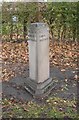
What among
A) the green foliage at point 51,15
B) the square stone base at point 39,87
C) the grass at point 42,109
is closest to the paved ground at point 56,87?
the square stone base at point 39,87

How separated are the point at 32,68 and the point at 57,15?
3648 mm

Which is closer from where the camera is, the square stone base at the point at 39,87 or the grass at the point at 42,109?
the grass at the point at 42,109

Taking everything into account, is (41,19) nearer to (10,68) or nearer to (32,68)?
(10,68)

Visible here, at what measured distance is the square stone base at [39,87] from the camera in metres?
4.71

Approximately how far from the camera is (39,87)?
4777 millimetres

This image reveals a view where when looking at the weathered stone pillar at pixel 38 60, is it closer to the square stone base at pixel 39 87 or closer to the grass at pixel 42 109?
the square stone base at pixel 39 87

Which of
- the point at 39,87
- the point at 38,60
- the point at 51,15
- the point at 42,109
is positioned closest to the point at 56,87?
the point at 39,87

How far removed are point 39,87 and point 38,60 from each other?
0.47 metres

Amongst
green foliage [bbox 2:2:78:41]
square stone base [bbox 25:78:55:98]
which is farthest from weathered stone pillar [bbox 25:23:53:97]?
green foliage [bbox 2:2:78:41]

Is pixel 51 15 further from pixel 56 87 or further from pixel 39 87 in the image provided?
pixel 39 87

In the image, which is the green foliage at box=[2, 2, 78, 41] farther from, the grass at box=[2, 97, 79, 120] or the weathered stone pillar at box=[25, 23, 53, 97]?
the grass at box=[2, 97, 79, 120]

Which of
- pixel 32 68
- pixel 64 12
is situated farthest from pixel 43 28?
pixel 64 12

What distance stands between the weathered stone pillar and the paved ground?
15 cm

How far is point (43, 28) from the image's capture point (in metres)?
4.74
